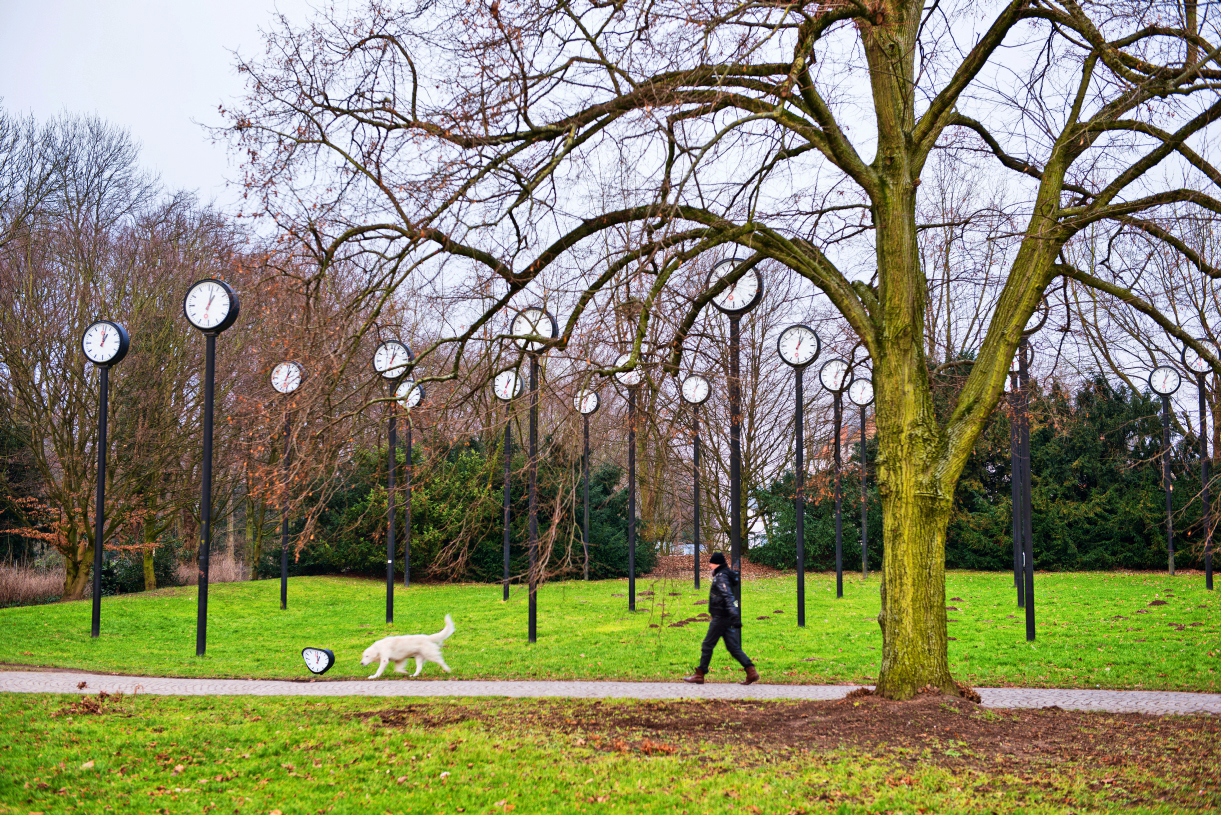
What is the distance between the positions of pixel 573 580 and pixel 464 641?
44.4ft

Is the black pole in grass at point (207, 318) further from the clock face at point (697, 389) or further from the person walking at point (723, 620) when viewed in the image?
the clock face at point (697, 389)

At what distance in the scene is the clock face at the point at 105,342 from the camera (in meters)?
15.9

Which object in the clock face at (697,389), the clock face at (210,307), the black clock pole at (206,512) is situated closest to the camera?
the black clock pole at (206,512)

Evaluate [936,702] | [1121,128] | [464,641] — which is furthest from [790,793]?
[464,641]

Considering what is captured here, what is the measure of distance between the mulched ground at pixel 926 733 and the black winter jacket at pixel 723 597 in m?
1.86

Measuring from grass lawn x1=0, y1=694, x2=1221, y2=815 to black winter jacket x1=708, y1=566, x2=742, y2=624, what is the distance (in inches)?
90.2

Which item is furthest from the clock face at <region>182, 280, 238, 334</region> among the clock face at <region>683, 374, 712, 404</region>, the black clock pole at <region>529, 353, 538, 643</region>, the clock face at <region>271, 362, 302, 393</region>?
the clock face at <region>683, 374, 712, 404</region>

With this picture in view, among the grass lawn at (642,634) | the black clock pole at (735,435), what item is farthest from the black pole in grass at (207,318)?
Answer: the black clock pole at (735,435)

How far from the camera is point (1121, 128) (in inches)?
331

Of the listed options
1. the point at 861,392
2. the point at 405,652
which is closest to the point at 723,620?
the point at 405,652

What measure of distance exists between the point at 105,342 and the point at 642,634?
1126cm

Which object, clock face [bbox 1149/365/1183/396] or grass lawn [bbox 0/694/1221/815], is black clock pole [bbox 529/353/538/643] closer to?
grass lawn [bbox 0/694/1221/815]

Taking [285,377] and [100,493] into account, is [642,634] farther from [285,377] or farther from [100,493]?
[100,493]

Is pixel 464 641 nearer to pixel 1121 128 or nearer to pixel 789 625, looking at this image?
pixel 789 625
